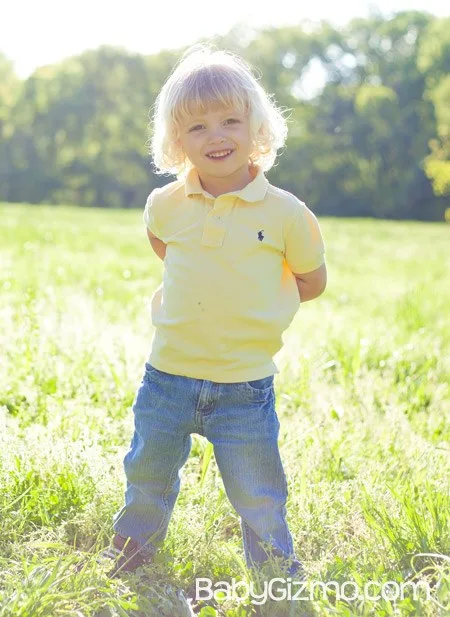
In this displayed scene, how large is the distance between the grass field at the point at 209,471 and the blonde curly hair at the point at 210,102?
3.41 feet

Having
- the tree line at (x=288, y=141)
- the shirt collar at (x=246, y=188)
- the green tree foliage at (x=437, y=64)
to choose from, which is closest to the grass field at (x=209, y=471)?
the shirt collar at (x=246, y=188)

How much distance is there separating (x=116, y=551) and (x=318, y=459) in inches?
37.2

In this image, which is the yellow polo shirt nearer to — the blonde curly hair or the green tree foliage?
the blonde curly hair

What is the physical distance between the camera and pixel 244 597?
2.23 m

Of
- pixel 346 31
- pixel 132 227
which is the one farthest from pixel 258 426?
pixel 346 31

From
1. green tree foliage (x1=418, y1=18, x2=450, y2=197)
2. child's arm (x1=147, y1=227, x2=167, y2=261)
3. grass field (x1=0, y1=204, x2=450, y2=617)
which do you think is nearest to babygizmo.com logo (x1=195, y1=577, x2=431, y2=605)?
grass field (x1=0, y1=204, x2=450, y2=617)

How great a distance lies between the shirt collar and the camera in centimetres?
234

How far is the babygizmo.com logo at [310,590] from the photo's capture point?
2203 mm

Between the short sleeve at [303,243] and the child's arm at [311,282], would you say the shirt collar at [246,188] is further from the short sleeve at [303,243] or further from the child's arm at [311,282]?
the child's arm at [311,282]

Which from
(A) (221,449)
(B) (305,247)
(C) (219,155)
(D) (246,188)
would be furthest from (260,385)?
(C) (219,155)

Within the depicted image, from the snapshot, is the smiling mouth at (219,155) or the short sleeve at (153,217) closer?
the smiling mouth at (219,155)

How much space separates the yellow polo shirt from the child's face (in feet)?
0.25

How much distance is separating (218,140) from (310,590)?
1312 millimetres

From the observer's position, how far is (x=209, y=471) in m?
2.92
